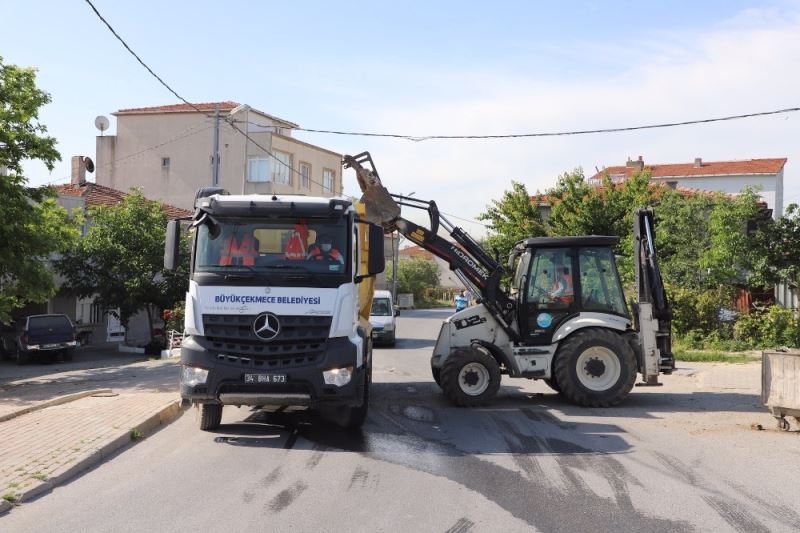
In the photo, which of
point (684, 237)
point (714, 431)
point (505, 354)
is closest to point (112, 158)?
point (684, 237)

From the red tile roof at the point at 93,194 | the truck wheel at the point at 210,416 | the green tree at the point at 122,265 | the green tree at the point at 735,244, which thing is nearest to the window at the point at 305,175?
the red tile roof at the point at 93,194

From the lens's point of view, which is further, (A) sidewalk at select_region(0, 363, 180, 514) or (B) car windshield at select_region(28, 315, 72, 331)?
(B) car windshield at select_region(28, 315, 72, 331)

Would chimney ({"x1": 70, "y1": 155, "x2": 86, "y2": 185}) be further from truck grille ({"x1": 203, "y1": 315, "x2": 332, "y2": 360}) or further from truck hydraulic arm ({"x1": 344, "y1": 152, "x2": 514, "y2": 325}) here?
truck grille ({"x1": 203, "y1": 315, "x2": 332, "y2": 360})

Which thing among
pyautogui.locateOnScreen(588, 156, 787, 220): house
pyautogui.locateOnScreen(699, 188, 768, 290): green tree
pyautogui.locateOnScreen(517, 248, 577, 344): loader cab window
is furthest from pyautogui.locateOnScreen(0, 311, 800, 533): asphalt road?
pyautogui.locateOnScreen(588, 156, 787, 220): house

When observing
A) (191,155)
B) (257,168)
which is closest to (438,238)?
(257,168)

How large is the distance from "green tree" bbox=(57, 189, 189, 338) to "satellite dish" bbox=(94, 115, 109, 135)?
1662 centimetres

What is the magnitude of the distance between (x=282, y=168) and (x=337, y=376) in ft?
134

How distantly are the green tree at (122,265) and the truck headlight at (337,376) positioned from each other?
2240 cm

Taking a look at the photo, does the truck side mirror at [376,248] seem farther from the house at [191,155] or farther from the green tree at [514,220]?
the house at [191,155]

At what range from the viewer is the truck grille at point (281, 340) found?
8961 millimetres

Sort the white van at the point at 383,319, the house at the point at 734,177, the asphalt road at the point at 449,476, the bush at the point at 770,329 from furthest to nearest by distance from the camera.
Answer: the house at the point at 734,177 → the white van at the point at 383,319 → the bush at the point at 770,329 → the asphalt road at the point at 449,476

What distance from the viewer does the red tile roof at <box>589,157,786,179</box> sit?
62.3 metres

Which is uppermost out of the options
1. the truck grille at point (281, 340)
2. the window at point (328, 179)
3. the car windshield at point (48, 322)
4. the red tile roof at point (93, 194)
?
the window at point (328, 179)

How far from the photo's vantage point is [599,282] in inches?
500
